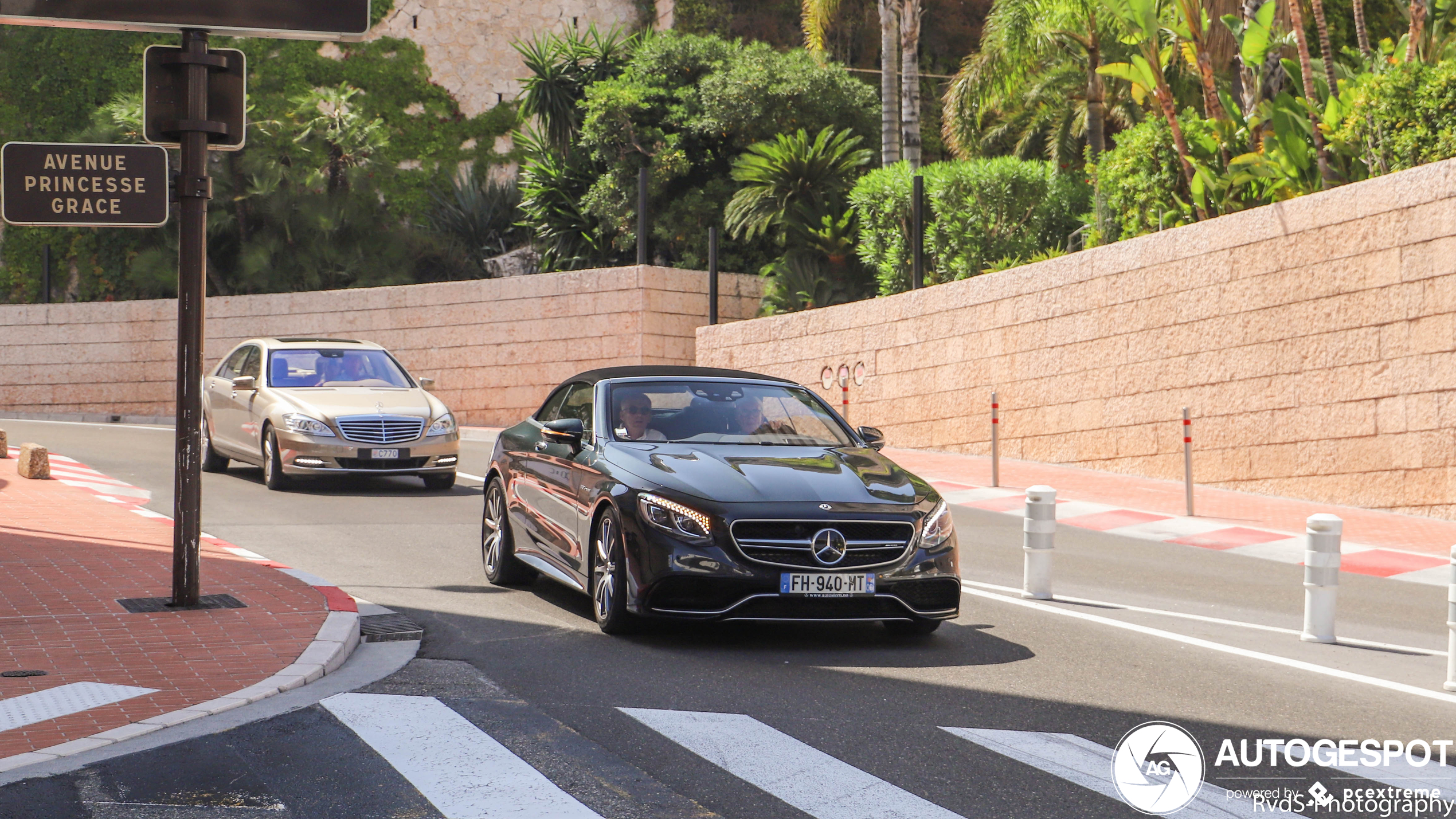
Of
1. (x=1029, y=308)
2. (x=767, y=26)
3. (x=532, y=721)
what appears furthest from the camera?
(x=767, y=26)

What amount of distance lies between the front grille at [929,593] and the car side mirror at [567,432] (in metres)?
2.15

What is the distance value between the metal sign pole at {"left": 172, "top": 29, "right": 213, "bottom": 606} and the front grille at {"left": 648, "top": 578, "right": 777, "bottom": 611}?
2736 millimetres

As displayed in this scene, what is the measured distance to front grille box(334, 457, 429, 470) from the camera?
15.6 metres

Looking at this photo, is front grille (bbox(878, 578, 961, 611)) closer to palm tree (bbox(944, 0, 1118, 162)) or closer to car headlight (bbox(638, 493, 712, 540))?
car headlight (bbox(638, 493, 712, 540))

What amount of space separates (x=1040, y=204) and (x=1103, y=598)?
577 inches

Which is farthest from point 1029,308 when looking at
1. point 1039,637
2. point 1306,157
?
point 1039,637

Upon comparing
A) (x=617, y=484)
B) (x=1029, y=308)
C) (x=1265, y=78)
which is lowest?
(x=617, y=484)

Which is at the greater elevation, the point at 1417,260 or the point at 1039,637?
the point at 1417,260

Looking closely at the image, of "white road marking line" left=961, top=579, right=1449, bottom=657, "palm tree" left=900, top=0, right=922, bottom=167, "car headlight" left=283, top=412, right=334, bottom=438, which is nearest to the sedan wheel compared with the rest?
"car headlight" left=283, top=412, right=334, bottom=438

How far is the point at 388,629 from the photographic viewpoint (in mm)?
8266

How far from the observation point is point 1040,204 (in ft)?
78.1

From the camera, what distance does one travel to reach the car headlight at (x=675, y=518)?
A: 7590mm

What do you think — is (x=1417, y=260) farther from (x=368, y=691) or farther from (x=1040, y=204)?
(x=368, y=691)

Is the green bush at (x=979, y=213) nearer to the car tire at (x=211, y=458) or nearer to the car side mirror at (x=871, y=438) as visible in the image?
the car tire at (x=211, y=458)
